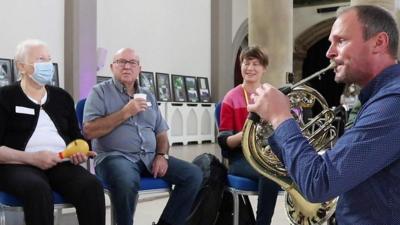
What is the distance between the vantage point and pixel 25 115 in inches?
117

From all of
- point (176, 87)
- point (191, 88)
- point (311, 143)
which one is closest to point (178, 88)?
point (176, 87)

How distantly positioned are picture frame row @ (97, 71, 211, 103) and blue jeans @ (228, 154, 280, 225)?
7.33 m

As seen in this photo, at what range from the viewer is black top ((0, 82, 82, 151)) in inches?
115

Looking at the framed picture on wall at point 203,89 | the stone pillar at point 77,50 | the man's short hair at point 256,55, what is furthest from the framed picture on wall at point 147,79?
the man's short hair at point 256,55

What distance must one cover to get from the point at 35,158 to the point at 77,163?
0.27 metres

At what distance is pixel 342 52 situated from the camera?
4.48 feet

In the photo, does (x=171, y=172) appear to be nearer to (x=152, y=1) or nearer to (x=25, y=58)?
(x=25, y=58)

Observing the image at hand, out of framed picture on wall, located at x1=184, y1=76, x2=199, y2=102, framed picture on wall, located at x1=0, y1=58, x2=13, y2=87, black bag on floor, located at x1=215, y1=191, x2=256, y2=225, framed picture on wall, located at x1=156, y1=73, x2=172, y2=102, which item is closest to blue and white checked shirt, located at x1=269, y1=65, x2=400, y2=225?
black bag on floor, located at x1=215, y1=191, x2=256, y2=225

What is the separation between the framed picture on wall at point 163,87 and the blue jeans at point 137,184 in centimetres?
771

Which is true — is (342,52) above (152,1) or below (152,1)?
below

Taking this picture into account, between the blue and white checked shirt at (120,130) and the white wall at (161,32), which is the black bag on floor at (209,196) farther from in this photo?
the white wall at (161,32)

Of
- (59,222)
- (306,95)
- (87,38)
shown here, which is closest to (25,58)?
(59,222)

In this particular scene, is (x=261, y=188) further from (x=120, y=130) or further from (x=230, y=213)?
(x=120, y=130)

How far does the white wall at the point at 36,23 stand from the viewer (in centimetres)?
754
